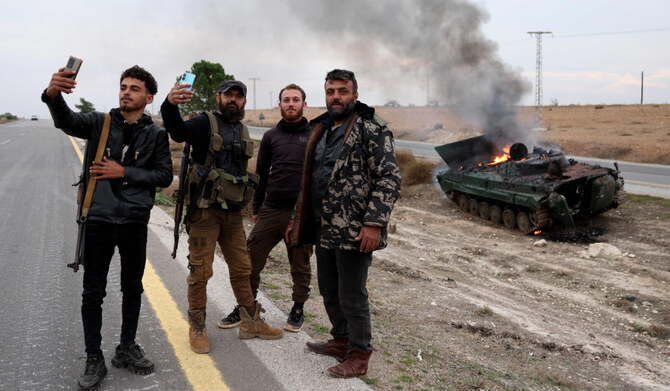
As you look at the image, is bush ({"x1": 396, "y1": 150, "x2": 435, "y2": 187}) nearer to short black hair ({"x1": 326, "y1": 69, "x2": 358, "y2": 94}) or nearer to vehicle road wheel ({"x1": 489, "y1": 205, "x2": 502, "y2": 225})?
vehicle road wheel ({"x1": 489, "y1": 205, "x2": 502, "y2": 225})

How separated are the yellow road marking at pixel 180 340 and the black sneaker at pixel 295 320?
0.73 metres

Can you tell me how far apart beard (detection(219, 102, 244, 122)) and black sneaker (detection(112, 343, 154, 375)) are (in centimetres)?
161

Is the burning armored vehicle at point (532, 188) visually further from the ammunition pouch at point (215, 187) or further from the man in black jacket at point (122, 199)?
the man in black jacket at point (122, 199)

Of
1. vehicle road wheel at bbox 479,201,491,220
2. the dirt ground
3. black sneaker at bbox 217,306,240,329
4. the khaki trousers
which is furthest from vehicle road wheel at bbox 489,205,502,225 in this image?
the khaki trousers

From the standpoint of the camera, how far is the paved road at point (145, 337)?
117 inches

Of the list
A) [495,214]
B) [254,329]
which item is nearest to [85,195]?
[254,329]

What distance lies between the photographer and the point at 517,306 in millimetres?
6406

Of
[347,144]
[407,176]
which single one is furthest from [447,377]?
[407,176]

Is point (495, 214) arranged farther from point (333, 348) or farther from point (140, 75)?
point (140, 75)

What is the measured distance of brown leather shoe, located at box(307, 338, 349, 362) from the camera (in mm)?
3416

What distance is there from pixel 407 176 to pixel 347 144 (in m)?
13.6

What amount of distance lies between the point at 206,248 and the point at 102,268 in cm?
68

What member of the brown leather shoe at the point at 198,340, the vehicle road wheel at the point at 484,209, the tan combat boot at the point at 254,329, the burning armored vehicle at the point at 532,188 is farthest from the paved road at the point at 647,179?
the brown leather shoe at the point at 198,340

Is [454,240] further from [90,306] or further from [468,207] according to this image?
[90,306]
